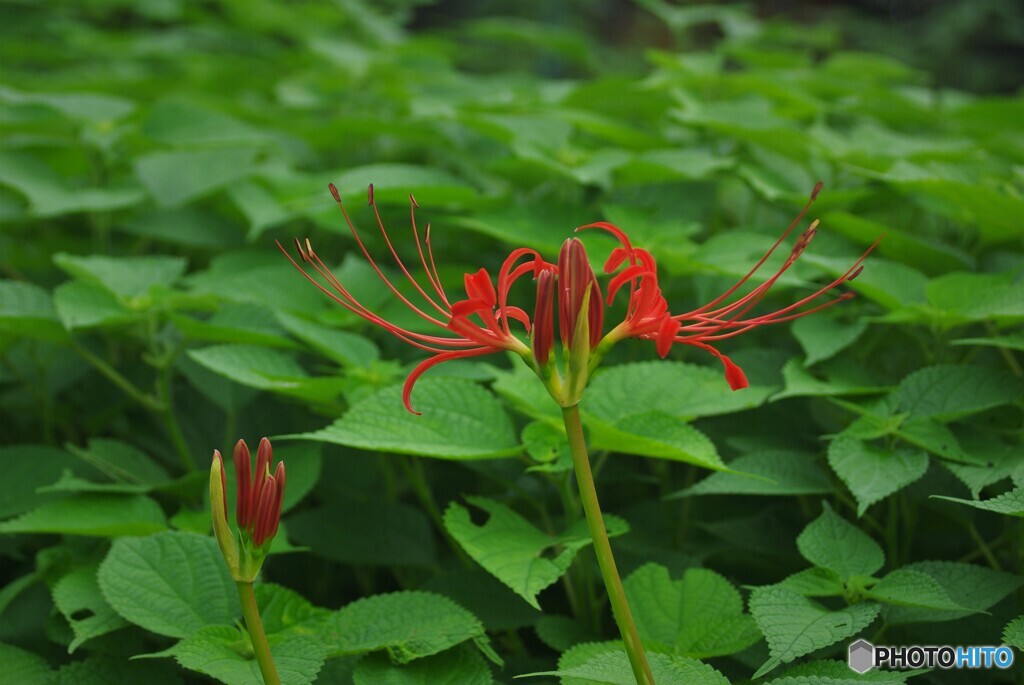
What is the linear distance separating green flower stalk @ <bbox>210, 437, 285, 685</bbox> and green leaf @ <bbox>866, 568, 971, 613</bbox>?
1.76ft

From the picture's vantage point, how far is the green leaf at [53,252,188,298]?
4.36 ft

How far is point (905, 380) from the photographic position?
110 centimetres

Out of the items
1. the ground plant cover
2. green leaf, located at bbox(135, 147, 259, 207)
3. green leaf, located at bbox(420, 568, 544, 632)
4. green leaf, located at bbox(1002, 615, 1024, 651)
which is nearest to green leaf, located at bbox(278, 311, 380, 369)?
the ground plant cover

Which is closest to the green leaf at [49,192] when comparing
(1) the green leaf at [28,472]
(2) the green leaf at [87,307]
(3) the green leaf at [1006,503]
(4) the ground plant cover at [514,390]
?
(4) the ground plant cover at [514,390]

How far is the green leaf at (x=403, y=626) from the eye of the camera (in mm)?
869

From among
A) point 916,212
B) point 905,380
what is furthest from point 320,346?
point 916,212

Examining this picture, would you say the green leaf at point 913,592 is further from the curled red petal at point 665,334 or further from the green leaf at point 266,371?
the green leaf at point 266,371

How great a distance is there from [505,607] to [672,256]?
1.66 ft

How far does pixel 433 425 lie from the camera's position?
0.98 m

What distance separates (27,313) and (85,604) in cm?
42

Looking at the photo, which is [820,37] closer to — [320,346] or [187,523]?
[320,346]

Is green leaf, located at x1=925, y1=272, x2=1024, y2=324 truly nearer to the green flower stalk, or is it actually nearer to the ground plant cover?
the ground plant cover

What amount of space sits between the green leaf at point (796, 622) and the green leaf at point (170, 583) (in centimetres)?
50

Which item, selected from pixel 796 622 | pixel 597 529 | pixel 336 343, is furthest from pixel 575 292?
pixel 336 343
